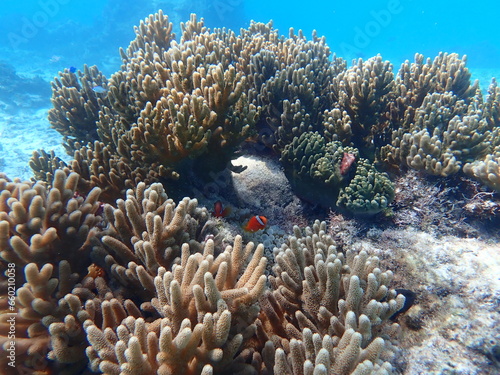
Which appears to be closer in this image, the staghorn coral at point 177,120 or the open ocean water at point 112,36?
the staghorn coral at point 177,120

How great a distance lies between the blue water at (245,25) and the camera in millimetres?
34125

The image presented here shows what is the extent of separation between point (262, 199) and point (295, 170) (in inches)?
28.2

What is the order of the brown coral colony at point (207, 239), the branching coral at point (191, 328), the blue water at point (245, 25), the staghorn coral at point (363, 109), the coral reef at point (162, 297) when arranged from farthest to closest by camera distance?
the blue water at point (245, 25)
the staghorn coral at point (363, 109)
the brown coral colony at point (207, 239)
the coral reef at point (162, 297)
the branching coral at point (191, 328)

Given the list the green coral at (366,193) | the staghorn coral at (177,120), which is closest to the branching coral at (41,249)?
the staghorn coral at (177,120)

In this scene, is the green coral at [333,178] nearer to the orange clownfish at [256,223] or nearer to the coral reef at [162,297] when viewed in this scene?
the orange clownfish at [256,223]

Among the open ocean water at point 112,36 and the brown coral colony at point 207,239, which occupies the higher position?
the open ocean water at point 112,36

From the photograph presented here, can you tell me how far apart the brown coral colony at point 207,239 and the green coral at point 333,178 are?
0.21 ft

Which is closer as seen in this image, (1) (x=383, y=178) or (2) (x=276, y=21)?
(1) (x=383, y=178)

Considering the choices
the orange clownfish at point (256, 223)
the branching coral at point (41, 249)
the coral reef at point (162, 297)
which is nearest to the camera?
the coral reef at point (162, 297)

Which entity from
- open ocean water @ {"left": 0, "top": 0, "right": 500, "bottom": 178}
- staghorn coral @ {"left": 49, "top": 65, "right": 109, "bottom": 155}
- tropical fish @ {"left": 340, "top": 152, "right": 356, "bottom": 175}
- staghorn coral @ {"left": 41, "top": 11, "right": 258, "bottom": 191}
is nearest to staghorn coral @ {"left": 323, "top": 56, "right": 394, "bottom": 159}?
tropical fish @ {"left": 340, "top": 152, "right": 356, "bottom": 175}

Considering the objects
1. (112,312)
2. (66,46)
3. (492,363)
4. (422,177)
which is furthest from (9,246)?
(66,46)

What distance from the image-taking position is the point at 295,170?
180 inches

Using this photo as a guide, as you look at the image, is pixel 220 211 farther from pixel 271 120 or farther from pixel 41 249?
pixel 271 120

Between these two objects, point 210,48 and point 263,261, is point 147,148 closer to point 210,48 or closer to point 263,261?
point 263,261
